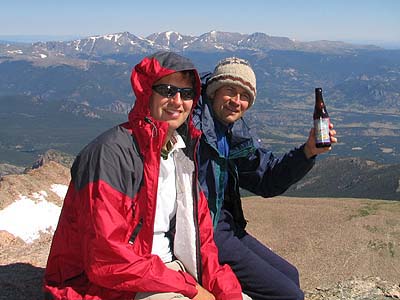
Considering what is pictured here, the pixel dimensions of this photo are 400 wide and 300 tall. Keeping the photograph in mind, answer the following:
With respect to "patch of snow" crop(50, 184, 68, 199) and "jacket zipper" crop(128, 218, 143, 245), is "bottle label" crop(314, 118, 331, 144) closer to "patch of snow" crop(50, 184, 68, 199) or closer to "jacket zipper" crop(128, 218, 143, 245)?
"jacket zipper" crop(128, 218, 143, 245)

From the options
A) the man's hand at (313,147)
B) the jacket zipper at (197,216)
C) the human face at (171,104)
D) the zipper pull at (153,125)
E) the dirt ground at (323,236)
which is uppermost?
the human face at (171,104)

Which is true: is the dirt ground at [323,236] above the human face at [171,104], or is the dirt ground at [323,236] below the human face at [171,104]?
below

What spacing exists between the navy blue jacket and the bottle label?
0.50m

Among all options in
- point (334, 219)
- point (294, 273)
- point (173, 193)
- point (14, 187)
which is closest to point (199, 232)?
point (173, 193)

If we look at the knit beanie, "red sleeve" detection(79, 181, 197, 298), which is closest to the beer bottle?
the knit beanie

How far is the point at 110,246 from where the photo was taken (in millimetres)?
6566

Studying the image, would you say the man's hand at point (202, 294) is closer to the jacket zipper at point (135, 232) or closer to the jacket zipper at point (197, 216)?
the jacket zipper at point (197, 216)

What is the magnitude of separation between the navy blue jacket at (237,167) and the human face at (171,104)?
1014 millimetres

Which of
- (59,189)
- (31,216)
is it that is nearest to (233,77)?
(31,216)

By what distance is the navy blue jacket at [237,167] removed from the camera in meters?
8.91

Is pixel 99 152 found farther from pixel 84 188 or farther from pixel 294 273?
pixel 294 273

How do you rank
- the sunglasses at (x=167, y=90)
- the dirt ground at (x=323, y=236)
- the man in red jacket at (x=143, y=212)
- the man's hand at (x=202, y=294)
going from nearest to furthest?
1. the man in red jacket at (x=143, y=212)
2. the sunglasses at (x=167, y=90)
3. the man's hand at (x=202, y=294)
4. the dirt ground at (x=323, y=236)

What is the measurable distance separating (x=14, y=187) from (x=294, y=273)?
25349 millimetres

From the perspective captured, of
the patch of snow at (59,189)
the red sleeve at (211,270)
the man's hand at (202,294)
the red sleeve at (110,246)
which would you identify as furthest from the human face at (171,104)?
the patch of snow at (59,189)
